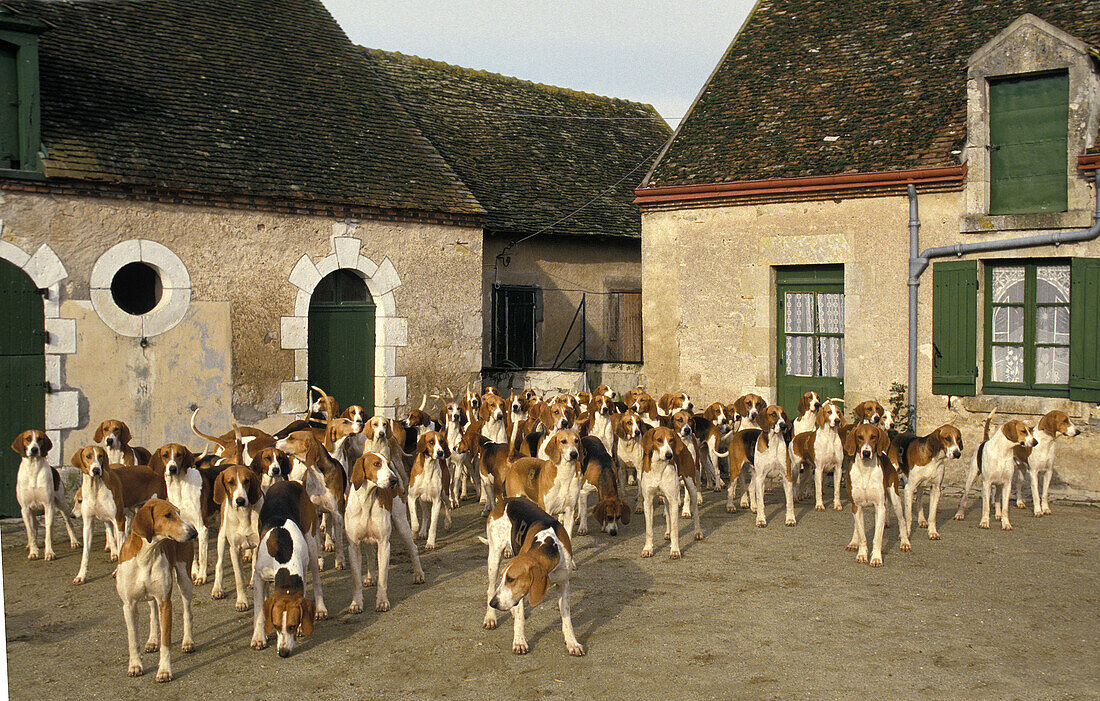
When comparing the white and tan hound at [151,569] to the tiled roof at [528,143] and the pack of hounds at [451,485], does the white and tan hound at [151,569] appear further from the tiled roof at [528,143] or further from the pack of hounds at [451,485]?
the tiled roof at [528,143]

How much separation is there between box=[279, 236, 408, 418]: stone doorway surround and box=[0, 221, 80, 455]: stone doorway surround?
8.41 ft

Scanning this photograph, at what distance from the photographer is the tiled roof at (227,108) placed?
463 inches

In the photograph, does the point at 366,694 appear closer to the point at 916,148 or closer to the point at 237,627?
the point at 237,627

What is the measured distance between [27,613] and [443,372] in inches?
293

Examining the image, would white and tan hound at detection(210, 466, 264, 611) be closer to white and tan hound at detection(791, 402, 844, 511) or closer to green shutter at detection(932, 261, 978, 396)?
white and tan hound at detection(791, 402, 844, 511)

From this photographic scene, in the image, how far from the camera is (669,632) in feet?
22.2

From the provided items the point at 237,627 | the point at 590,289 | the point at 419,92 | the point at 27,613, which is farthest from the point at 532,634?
the point at 419,92

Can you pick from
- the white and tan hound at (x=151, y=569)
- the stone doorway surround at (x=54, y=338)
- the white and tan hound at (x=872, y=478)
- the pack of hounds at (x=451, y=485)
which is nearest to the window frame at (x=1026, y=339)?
the pack of hounds at (x=451, y=485)

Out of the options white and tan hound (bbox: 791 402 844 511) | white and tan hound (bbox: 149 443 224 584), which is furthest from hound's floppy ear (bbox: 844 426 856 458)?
white and tan hound (bbox: 149 443 224 584)

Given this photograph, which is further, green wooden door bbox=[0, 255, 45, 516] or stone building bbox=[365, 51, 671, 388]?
stone building bbox=[365, 51, 671, 388]

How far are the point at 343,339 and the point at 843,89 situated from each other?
7.39m

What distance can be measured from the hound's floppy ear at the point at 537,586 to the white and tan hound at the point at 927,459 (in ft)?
14.5

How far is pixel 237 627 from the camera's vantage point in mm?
7027

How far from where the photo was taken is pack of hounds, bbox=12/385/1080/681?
20.4 feet
